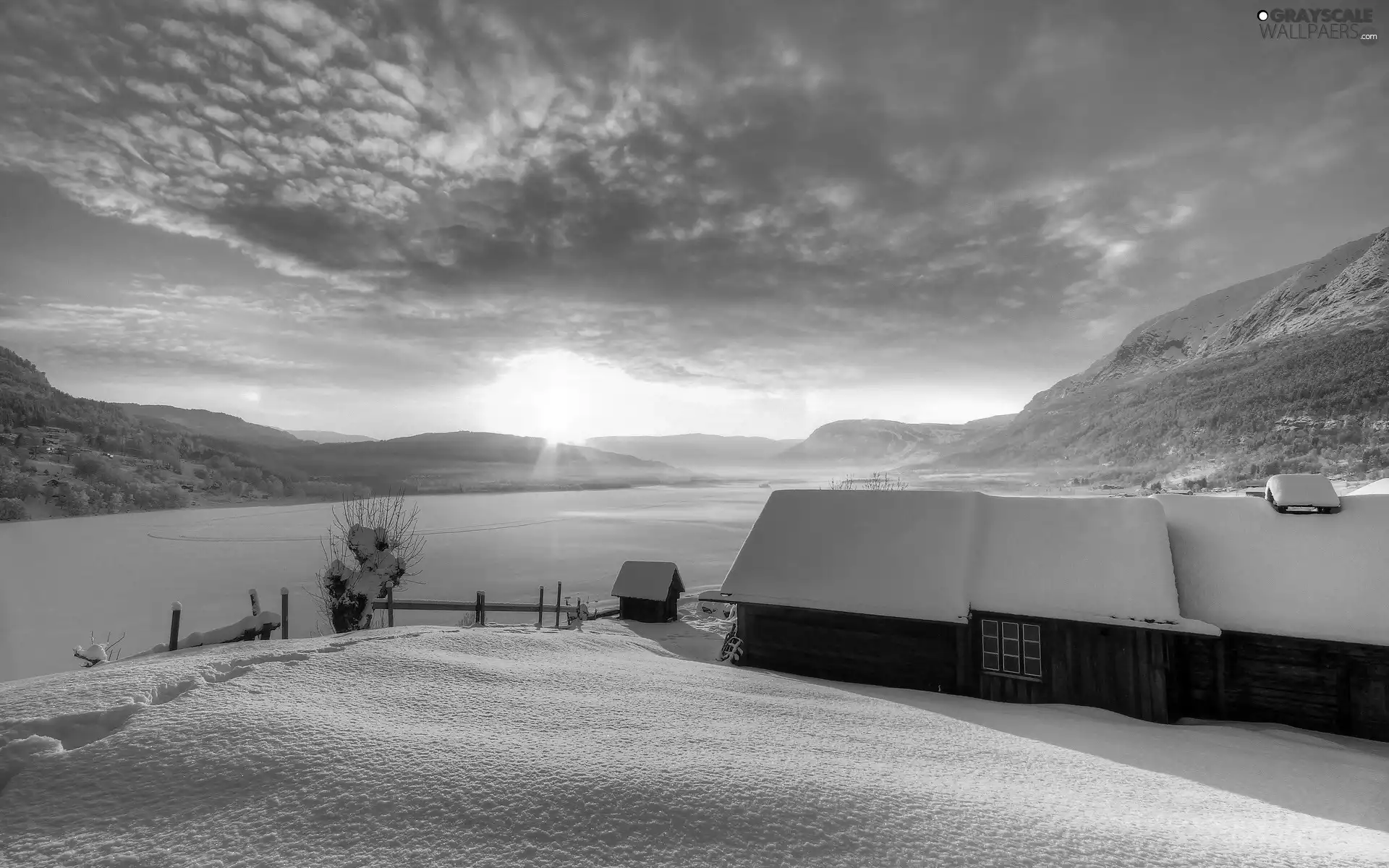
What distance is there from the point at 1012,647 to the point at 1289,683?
18.6ft

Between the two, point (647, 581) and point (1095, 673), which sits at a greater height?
point (1095, 673)

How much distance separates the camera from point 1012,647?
14.7m

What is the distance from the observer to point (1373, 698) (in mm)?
12133

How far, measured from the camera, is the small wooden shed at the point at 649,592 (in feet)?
95.6

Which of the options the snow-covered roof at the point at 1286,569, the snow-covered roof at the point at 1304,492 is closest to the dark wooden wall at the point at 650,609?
the snow-covered roof at the point at 1286,569

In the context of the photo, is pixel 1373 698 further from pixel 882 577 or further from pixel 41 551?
pixel 41 551

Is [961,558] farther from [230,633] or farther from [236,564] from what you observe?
[236,564]

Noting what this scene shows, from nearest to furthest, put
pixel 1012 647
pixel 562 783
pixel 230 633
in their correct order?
1. pixel 562 783
2. pixel 1012 647
3. pixel 230 633

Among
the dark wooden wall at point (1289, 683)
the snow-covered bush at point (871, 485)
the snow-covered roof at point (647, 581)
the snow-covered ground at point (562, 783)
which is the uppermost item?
the snow-covered bush at point (871, 485)

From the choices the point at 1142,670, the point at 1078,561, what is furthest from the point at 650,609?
the point at 1142,670

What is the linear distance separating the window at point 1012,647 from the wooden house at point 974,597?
0.03 m

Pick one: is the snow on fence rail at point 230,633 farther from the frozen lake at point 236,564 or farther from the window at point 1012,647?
the window at point 1012,647

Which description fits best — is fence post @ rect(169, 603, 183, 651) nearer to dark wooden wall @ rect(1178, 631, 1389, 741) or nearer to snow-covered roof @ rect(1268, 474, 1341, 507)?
dark wooden wall @ rect(1178, 631, 1389, 741)

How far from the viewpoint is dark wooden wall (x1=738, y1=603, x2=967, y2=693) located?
50.2ft
